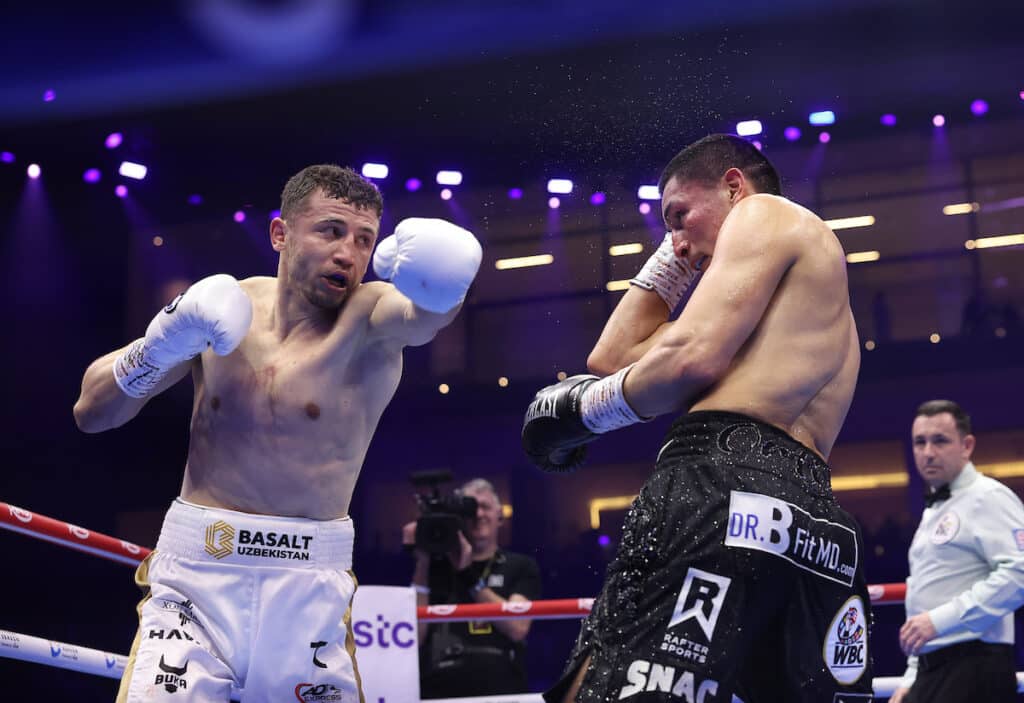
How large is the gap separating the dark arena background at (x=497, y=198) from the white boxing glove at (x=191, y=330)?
3.13 m

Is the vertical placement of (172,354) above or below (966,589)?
above

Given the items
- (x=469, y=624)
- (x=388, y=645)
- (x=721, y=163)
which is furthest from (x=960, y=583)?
(x=721, y=163)

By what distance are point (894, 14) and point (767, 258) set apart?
554cm

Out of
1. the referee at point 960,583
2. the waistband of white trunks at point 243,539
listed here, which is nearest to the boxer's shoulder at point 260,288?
the waistband of white trunks at point 243,539

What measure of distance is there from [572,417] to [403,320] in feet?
1.99

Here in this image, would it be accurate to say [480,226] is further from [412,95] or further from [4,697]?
[4,697]

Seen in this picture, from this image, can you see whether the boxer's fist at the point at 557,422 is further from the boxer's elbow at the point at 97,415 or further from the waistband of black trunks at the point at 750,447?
the boxer's elbow at the point at 97,415

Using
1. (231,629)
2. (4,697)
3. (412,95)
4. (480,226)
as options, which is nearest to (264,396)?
(231,629)

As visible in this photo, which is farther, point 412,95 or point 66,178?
point 66,178

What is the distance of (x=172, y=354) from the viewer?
2363mm

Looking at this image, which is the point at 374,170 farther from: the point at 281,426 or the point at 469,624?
the point at 281,426

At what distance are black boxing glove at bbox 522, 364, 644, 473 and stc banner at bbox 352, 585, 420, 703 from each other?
171 cm

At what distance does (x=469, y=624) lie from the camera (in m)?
4.30

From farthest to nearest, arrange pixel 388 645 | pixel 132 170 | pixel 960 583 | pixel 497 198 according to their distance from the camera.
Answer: pixel 497 198, pixel 132 170, pixel 960 583, pixel 388 645
